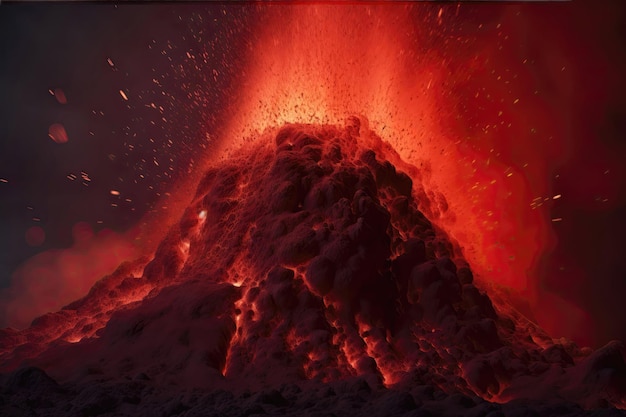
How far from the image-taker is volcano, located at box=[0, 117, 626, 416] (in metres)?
2.60

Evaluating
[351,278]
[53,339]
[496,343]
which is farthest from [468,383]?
[53,339]

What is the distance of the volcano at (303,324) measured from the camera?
2.60m

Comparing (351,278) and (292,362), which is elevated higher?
(351,278)

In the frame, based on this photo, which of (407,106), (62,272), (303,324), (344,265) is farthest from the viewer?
(62,272)

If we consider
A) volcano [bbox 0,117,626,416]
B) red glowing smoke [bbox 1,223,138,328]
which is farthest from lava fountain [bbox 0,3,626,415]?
red glowing smoke [bbox 1,223,138,328]

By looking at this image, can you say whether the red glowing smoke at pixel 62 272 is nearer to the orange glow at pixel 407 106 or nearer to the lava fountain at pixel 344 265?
the lava fountain at pixel 344 265

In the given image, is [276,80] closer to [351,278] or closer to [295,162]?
[295,162]

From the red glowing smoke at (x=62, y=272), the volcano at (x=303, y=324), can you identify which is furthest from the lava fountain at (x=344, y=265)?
the red glowing smoke at (x=62, y=272)

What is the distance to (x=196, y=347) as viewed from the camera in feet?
10.5

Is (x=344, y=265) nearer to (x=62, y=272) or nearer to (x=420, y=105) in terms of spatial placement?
(x=420, y=105)

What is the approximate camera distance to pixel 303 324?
3.32 m

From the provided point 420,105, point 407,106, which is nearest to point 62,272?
point 407,106

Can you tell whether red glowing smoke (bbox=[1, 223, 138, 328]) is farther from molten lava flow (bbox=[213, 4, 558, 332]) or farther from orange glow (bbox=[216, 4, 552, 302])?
orange glow (bbox=[216, 4, 552, 302])

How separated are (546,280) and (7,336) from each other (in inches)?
188
